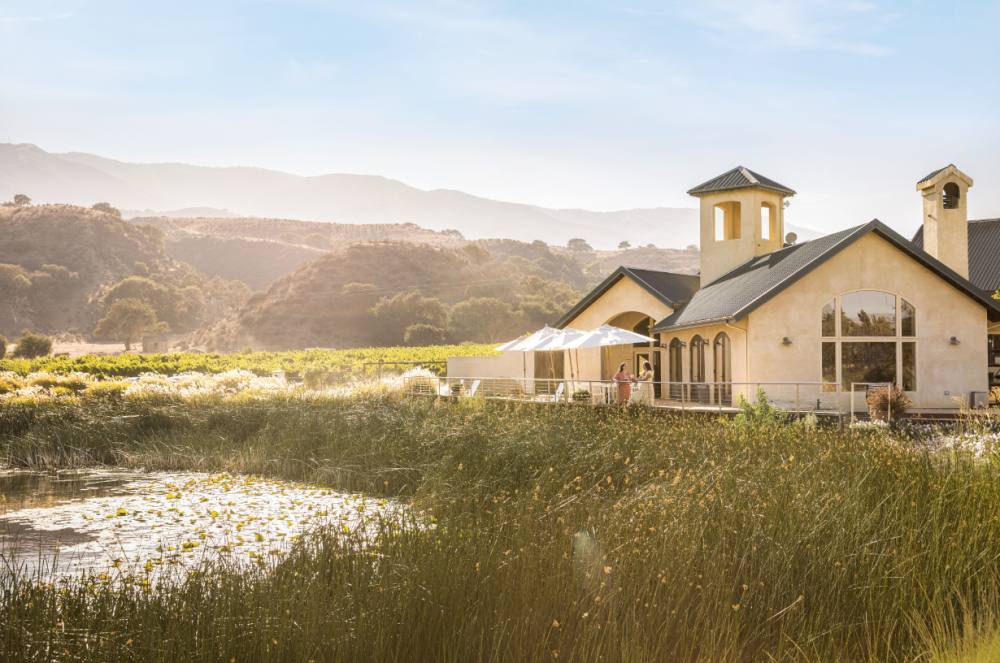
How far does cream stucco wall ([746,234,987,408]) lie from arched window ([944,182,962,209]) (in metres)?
5.36

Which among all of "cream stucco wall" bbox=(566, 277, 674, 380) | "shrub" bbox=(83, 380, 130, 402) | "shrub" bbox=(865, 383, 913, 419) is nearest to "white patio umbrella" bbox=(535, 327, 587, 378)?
"cream stucco wall" bbox=(566, 277, 674, 380)

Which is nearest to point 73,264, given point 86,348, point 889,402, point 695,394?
point 86,348

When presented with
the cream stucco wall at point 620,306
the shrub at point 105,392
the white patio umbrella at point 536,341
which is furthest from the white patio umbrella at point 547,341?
the shrub at point 105,392

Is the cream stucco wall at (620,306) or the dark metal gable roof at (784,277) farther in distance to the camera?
the cream stucco wall at (620,306)

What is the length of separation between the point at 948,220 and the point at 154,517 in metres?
24.4

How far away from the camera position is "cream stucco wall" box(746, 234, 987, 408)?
19.7 meters

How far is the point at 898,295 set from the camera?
65.7ft

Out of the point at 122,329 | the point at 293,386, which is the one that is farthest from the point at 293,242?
the point at 293,386

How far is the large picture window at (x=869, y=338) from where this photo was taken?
19.8 meters

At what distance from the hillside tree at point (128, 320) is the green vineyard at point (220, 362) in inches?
1402

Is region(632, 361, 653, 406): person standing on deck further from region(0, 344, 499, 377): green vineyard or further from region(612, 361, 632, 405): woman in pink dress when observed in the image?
region(0, 344, 499, 377): green vineyard

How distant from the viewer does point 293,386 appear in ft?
61.5

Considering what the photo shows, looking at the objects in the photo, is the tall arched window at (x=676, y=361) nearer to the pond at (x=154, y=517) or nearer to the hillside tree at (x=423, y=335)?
the pond at (x=154, y=517)

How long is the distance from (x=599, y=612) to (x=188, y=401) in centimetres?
1508
